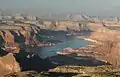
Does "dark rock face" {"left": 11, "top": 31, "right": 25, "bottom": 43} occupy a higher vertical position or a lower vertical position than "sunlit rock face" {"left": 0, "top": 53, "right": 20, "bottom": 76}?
lower

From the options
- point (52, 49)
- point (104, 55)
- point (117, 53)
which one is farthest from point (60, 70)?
point (52, 49)

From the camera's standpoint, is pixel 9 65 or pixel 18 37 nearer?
pixel 9 65

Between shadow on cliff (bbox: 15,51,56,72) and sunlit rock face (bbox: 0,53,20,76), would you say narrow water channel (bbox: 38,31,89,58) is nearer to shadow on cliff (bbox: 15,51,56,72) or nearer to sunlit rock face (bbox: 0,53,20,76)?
shadow on cliff (bbox: 15,51,56,72)

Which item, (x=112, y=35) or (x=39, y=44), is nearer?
(x=39, y=44)

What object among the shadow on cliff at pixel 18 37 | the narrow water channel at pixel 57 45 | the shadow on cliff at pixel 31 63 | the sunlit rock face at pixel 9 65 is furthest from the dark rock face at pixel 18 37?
the sunlit rock face at pixel 9 65

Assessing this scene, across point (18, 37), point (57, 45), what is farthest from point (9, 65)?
point (18, 37)

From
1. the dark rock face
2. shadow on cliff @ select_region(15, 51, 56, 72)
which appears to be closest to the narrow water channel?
the dark rock face

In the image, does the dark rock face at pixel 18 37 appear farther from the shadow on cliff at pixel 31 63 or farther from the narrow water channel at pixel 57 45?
the shadow on cliff at pixel 31 63

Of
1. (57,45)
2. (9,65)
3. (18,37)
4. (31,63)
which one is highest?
(9,65)

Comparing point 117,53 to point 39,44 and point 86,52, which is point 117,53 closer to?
point 86,52

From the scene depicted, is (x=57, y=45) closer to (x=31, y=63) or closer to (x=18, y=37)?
(x=18, y=37)

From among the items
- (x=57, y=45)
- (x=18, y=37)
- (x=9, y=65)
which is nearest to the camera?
(x=9, y=65)
